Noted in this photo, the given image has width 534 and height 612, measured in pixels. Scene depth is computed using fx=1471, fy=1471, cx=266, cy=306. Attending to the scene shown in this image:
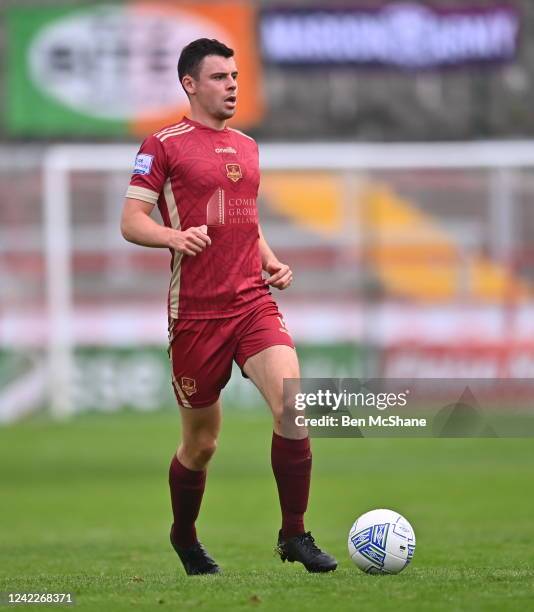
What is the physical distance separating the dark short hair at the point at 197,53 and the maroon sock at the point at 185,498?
5.66 feet

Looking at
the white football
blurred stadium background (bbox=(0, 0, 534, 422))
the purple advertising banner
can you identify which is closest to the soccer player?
the white football

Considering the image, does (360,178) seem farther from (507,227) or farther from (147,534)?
(147,534)

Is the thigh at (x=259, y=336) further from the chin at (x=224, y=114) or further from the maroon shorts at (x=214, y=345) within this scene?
the chin at (x=224, y=114)

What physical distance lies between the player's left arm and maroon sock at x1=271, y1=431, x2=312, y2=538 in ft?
2.29

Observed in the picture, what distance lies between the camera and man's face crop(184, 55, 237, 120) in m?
6.34

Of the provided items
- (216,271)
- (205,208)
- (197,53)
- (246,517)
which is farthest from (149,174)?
(246,517)

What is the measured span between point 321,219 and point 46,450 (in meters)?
4.94

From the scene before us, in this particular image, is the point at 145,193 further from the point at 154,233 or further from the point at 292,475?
the point at 292,475

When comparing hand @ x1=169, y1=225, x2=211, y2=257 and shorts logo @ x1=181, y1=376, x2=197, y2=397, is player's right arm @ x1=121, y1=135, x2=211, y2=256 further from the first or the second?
shorts logo @ x1=181, y1=376, x2=197, y2=397

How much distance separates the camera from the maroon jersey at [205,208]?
20.4 feet

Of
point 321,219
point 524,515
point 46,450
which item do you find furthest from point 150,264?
point 524,515

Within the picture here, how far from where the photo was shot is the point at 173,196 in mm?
6258

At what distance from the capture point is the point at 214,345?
6242mm

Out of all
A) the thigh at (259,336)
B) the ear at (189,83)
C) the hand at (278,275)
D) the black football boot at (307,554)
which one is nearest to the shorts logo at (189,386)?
the thigh at (259,336)
